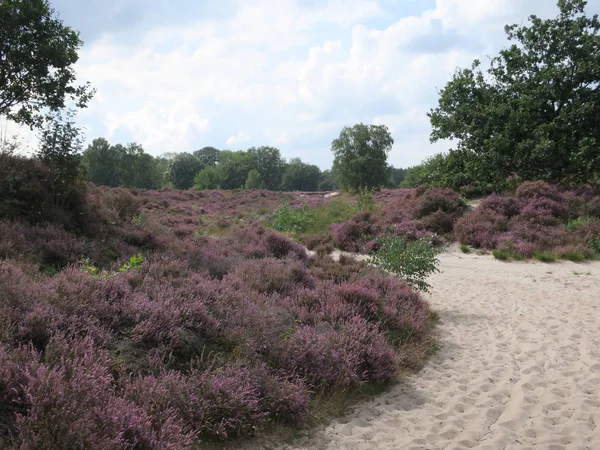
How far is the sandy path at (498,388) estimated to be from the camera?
12.9 ft

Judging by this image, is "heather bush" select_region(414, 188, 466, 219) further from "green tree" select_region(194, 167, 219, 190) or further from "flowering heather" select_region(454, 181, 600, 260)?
"green tree" select_region(194, 167, 219, 190)

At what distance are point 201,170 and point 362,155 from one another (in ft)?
126

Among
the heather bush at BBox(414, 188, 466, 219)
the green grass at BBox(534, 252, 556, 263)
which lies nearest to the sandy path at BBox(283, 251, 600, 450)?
the green grass at BBox(534, 252, 556, 263)

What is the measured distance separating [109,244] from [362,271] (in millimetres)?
5500

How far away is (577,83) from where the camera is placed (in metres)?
19.4

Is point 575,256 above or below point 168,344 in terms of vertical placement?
above

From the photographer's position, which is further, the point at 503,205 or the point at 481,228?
the point at 503,205

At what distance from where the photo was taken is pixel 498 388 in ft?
16.5

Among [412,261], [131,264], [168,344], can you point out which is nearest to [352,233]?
[412,261]

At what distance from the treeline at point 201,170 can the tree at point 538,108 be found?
39.9m

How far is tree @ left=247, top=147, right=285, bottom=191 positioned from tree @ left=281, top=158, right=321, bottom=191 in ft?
7.92

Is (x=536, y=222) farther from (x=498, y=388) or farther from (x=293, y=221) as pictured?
(x=498, y=388)

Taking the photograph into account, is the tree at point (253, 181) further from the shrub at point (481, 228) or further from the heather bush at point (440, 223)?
the shrub at point (481, 228)

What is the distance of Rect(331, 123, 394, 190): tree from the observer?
5619 centimetres
